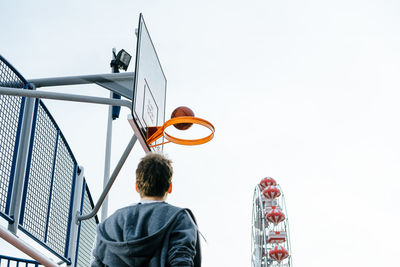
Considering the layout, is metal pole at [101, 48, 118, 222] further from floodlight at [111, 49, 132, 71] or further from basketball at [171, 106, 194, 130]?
basketball at [171, 106, 194, 130]

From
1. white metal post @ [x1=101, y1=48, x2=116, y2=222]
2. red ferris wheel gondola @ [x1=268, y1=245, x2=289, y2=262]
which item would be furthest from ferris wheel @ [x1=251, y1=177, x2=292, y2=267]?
white metal post @ [x1=101, y1=48, x2=116, y2=222]

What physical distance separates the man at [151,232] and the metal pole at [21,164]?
2.39m

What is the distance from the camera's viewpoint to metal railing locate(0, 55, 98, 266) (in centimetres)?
481

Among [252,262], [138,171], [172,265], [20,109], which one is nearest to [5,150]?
[20,109]

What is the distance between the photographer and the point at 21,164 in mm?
4996

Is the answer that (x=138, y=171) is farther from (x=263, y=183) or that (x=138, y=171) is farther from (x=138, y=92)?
(x=263, y=183)

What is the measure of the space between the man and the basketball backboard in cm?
194

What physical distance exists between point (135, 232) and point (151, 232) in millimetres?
80

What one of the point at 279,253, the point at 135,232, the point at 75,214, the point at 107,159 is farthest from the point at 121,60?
the point at 279,253

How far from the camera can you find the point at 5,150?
15.8 feet

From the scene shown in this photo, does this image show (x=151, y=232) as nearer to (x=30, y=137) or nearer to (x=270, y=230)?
(x=30, y=137)

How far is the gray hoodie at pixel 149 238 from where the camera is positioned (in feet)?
7.93

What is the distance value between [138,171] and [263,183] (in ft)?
118

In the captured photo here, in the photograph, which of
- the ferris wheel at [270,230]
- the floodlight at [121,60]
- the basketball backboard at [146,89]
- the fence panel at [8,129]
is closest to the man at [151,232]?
the basketball backboard at [146,89]
